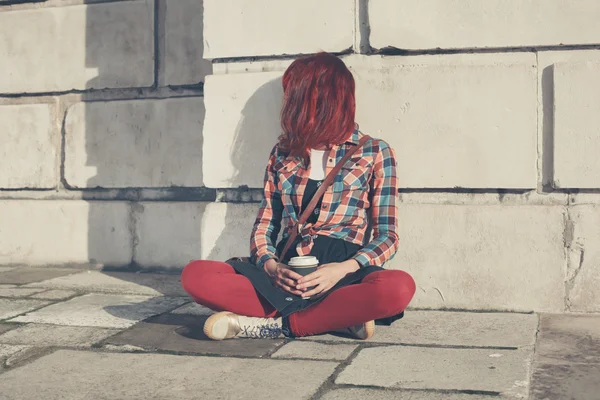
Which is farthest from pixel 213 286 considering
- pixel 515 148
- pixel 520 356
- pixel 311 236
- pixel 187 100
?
pixel 187 100

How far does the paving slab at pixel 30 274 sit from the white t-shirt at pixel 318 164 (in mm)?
1931

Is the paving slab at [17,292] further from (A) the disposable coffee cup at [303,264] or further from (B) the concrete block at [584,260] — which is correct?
(B) the concrete block at [584,260]

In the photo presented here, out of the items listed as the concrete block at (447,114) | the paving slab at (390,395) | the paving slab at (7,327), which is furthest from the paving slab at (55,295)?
the paving slab at (390,395)

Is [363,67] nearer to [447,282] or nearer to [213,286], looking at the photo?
[447,282]

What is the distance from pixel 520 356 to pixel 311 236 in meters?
0.97

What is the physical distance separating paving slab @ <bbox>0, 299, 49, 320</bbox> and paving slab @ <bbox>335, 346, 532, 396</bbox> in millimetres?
1654

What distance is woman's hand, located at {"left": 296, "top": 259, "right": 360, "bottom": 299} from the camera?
302cm

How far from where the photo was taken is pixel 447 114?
11.8 feet

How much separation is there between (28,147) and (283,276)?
261 centimetres

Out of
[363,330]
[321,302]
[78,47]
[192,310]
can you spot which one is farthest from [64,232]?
[363,330]

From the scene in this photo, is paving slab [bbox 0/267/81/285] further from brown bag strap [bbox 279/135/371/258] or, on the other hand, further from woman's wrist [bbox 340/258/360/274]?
woman's wrist [bbox 340/258/360/274]

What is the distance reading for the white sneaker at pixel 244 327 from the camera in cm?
308

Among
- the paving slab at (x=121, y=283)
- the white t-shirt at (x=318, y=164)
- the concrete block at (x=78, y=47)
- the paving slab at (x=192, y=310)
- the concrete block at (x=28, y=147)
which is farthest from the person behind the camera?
the concrete block at (x=28, y=147)

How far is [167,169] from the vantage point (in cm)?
473
